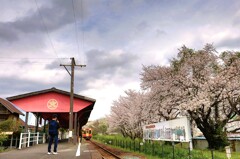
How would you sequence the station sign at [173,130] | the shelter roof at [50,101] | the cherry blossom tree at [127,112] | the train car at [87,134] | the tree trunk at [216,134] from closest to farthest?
the station sign at [173,130] < the tree trunk at [216,134] < the shelter roof at [50,101] < the cherry blossom tree at [127,112] < the train car at [87,134]

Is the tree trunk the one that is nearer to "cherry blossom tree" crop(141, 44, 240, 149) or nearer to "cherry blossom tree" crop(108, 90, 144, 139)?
"cherry blossom tree" crop(141, 44, 240, 149)

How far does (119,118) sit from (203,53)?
21804mm

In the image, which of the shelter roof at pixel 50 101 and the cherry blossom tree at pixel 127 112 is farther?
the cherry blossom tree at pixel 127 112

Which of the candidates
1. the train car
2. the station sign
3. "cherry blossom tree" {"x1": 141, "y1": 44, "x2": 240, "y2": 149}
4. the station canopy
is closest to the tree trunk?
"cherry blossom tree" {"x1": 141, "y1": 44, "x2": 240, "y2": 149}

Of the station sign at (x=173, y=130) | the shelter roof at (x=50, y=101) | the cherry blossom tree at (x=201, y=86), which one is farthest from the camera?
the shelter roof at (x=50, y=101)

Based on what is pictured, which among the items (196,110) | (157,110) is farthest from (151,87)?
(196,110)

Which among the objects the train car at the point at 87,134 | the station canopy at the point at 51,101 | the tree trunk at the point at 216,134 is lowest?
the train car at the point at 87,134

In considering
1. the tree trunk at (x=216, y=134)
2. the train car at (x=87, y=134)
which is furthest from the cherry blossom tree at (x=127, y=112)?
the train car at (x=87, y=134)

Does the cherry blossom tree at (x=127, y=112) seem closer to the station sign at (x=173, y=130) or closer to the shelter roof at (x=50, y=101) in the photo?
the shelter roof at (x=50, y=101)

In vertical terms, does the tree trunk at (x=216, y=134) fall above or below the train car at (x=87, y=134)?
above

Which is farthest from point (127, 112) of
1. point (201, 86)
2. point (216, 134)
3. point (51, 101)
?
point (201, 86)

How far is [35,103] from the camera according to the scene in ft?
76.6

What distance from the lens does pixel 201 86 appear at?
15.1 meters

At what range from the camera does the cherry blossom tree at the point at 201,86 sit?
47.9 ft
